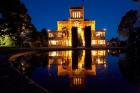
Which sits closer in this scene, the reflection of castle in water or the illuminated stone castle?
the reflection of castle in water

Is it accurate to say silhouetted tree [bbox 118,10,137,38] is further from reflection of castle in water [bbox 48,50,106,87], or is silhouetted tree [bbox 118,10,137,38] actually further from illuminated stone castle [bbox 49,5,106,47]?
reflection of castle in water [bbox 48,50,106,87]

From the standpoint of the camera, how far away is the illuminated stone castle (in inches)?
4547

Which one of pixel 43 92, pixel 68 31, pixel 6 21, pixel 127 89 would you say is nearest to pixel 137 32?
pixel 6 21

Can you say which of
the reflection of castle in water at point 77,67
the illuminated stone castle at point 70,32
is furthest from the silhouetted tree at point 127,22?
the reflection of castle in water at point 77,67

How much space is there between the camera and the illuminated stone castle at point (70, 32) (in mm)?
115500

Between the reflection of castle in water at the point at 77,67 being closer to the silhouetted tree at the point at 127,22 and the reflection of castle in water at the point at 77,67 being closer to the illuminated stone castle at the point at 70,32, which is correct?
the silhouetted tree at the point at 127,22

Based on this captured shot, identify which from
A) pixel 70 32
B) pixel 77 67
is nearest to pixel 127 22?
pixel 70 32

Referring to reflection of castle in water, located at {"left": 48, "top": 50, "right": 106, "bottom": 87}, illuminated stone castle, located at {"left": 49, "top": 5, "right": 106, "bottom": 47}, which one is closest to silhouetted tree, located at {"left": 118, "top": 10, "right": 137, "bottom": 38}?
illuminated stone castle, located at {"left": 49, "top": 5, "right": 106, "bottom": 47}

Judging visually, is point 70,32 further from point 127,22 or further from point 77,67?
point 77,67

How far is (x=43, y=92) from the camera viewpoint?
39.0 ft

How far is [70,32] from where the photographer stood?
123 metres

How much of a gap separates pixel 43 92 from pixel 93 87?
3456 mm

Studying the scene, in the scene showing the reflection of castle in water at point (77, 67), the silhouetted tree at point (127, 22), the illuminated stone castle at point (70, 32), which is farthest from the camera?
the illuminated stone castle at point (70, 32)

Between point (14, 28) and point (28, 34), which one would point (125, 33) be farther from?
point (14, 28)
